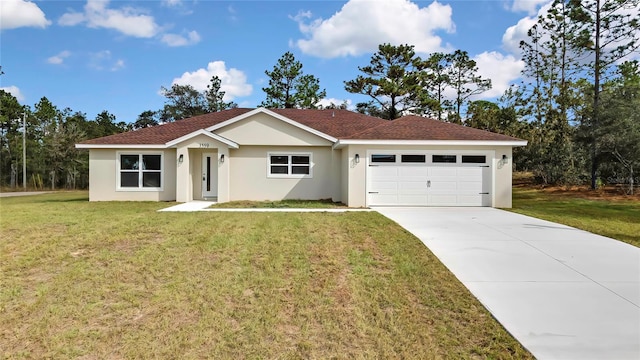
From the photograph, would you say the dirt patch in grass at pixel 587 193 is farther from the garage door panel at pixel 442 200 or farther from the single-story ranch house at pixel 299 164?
the garage door panel at pixel 442 200

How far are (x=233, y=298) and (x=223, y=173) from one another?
11279 mm

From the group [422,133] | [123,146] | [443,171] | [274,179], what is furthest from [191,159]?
[443,171]

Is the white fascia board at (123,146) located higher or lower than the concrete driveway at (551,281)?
higher

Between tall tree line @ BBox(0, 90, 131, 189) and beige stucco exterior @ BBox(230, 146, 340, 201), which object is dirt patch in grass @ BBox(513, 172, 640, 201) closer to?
beige stucco exterior @ BBox(230, 146, 340, 201)

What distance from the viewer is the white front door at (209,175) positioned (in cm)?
1648

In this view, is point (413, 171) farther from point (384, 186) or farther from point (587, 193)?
point (587, 193)

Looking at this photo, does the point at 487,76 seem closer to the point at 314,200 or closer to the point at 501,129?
the point at 501,129

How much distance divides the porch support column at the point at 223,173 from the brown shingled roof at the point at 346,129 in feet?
9.76

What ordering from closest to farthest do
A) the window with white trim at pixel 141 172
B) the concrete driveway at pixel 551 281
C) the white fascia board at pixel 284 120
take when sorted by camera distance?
1. the concrete driveway at pixel 551 281
2. the white fascia board at pixel 284 120
3. the window with white trim at pixel 141 172

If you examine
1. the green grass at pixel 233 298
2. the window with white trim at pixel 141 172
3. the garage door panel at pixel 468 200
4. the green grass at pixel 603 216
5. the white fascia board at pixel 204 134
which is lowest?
the green grass at pixel 233 298

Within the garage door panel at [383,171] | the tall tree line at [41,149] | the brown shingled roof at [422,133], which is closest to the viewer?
the brown shingled roof at [422,133]

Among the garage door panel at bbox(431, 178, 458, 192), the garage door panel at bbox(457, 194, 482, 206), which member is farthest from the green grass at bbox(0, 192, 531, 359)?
the garage door panel at bbox(457, 194, 482, 206)

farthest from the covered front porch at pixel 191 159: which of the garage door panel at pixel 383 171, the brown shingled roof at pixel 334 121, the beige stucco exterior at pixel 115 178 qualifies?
the garage door panel at pixel 383 171

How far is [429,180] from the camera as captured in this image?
14.5 meters
